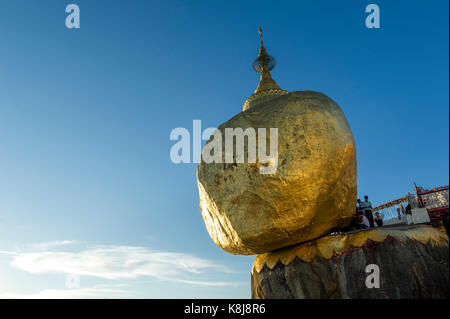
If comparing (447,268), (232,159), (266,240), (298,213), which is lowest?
(447,268)

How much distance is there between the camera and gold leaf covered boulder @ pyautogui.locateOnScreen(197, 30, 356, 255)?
→ 5.87 metres

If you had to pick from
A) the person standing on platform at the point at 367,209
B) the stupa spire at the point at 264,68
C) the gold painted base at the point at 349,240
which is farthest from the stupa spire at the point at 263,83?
the gold painted base at the point at 349,240

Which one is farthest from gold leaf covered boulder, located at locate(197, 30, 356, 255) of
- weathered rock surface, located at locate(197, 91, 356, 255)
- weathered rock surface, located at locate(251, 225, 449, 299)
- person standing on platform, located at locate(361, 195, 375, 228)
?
person standing on platform, located at locate(361, 195, 375, 228)

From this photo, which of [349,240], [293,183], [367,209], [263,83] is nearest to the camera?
[293,183]

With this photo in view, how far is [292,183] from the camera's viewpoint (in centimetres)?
580

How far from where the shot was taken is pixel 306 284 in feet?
19.9

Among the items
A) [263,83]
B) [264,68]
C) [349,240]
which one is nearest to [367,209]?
[349,240]

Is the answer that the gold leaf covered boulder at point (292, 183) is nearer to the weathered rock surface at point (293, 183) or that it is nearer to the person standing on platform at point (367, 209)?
the weathered rock surface at point (293, 183)

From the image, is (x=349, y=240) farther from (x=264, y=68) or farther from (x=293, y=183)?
(x=264, y=68)

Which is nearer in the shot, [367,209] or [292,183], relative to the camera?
[292,183]

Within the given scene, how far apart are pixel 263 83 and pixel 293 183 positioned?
335 inches
